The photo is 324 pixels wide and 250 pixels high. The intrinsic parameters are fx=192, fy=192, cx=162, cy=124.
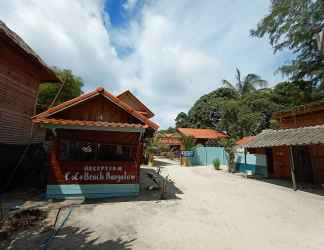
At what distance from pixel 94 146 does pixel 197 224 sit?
513cm

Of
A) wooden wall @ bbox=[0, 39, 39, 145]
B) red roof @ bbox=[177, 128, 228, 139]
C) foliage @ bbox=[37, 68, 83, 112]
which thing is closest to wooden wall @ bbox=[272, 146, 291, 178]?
wooden wall @ bbox=[0, 39, 39, 145]


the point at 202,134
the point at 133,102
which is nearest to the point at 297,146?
the point at 133,102

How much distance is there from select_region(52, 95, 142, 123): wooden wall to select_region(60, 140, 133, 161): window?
109cm

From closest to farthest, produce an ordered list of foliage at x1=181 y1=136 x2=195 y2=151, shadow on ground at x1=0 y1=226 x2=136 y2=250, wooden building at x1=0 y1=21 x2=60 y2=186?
shadow on ground at x1=0 y1=226 x2=136 y2=250 < wooden building at x1=0 y1=21 x2=60 y2=186 < foliage at x1=181 y1=136 x2=195 y2=151

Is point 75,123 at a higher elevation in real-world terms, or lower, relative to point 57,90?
lower

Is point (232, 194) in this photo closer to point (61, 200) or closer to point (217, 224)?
point (217, 224)

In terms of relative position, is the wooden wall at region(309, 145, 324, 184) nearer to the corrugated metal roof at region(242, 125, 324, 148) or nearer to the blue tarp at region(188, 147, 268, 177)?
the corrugated metal roof at region(242, 125, 324, 148)

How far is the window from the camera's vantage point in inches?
316

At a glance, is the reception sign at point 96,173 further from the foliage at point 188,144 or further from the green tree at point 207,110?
the green tree at point 207,110

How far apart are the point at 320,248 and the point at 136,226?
4384 mm

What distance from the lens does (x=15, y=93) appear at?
9.80 m

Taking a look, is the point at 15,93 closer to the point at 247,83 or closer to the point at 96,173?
the point at 96,173

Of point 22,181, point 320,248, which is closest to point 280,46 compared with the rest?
point 320,248

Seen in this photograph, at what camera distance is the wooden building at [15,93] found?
874cm
